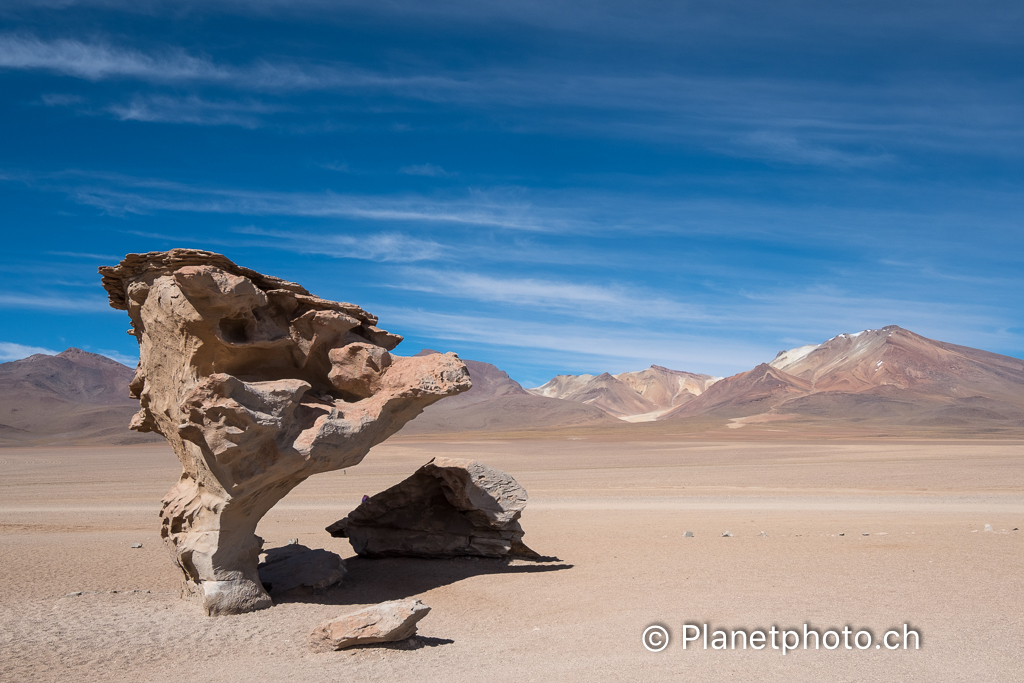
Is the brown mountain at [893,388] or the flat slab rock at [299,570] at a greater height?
the brown mountain at [893,388]

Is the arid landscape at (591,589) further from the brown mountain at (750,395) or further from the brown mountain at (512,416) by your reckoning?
the brown mountain at (750,395)

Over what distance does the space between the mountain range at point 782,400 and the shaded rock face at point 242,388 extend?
96.0 m

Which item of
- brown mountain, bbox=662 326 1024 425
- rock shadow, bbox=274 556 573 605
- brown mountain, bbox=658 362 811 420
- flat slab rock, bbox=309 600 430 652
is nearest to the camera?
flat slab rock, bbox=309 600 430 652

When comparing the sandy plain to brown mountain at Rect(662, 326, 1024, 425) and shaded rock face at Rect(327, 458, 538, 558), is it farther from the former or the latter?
brown mountain at Rect(662, 326, 1024, 425)

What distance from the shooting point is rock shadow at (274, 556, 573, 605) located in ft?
37.1

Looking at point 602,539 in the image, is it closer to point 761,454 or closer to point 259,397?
point 259,397

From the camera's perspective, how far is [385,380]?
439 inches

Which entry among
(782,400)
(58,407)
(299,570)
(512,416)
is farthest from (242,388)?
(58,407)

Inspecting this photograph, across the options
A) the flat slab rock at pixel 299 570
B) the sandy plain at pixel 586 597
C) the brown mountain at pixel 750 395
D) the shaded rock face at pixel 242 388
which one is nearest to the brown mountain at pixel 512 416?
the brown mountain at pixel 750 395

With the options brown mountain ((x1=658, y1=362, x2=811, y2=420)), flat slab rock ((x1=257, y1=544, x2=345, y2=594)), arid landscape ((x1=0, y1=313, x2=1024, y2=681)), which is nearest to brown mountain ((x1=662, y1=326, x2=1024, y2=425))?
brown mountain ((x1=658, y1=362, x2=811, y2=420))

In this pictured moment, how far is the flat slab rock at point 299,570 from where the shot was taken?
37.7 ft

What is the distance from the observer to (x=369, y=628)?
8.28m

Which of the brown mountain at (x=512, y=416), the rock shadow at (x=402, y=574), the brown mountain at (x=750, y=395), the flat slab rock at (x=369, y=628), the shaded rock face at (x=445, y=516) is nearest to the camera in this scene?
the flat slab rock at (x=369, y=628)

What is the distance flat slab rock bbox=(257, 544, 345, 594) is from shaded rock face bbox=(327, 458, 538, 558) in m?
1.65
